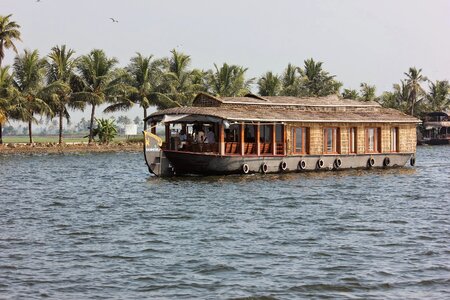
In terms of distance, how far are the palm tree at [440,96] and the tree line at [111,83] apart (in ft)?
68.0

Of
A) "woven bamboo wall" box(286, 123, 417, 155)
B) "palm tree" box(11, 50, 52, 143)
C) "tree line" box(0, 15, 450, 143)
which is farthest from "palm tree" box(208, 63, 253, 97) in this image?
"woven bamboo wall" box(286, 123, 417, 155)

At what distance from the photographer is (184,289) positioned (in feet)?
35.7

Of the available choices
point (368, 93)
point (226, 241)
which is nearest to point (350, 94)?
point (368, 93)

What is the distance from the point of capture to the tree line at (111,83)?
5231cm

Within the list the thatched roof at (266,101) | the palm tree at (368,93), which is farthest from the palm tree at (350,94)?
the thatched roof at (266,101)

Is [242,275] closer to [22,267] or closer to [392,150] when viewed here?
[22,267]

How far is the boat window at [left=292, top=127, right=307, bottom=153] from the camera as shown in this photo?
104 ft

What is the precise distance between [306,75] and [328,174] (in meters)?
41.1

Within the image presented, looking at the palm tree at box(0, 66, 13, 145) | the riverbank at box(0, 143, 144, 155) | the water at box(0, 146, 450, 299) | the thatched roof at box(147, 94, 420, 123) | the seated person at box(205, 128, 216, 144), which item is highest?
the palm tree at box(0, 66, 13, 145)

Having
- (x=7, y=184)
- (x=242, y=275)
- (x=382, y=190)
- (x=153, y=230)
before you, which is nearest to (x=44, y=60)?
(x=7, y=184)

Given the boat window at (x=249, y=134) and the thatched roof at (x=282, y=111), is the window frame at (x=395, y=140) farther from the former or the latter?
the boat window at (x=249, y=134)

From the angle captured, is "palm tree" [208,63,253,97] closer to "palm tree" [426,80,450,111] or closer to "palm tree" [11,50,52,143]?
"palm tree" [11,50,52,143]

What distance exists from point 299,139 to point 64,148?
28198 mm

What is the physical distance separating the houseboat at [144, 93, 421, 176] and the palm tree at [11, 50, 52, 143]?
72.2 feet
